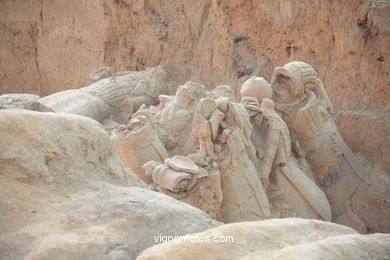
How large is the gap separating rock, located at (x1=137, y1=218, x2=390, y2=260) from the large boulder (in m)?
0.19

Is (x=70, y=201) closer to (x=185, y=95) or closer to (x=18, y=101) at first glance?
(x=18, y=101)

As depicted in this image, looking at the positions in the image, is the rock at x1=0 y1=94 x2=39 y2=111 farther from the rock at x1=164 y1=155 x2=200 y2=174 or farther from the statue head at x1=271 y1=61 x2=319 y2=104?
the statue head at x1=271 y1=61 x2=319 y2=104

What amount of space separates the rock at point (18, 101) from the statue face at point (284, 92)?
2451 millimetres

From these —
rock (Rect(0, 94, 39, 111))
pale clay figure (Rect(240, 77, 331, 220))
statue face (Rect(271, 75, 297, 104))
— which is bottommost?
pale clay figure (Rect(240, 77, 331, 220))

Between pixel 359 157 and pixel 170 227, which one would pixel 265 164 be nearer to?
pixel 359 157

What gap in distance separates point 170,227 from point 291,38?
5.70m

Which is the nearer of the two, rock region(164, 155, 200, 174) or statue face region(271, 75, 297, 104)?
rock region(164, 155, 200, 174)

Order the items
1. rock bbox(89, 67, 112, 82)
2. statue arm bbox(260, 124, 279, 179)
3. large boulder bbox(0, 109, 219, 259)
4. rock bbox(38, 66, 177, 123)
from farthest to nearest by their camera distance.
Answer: rock bbox(89, 67, 112, 82)
rock bbox(38, 66, 177, 123)
statue arm bbox(260, 124, 279, 179)
large boulder bbox(0, 109, 219, 259)

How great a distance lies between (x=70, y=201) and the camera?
189 cm

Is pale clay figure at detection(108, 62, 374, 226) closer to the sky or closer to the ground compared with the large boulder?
closer to the ground

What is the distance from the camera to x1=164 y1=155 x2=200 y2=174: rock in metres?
4.07

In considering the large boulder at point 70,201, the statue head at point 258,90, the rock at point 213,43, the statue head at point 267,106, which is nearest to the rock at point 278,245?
the large boulder at point 70,201

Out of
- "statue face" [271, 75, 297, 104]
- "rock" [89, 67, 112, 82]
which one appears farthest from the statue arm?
"rock" [89, 67, 112, 82]

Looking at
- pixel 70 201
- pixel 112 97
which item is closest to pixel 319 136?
pixel 112 97
